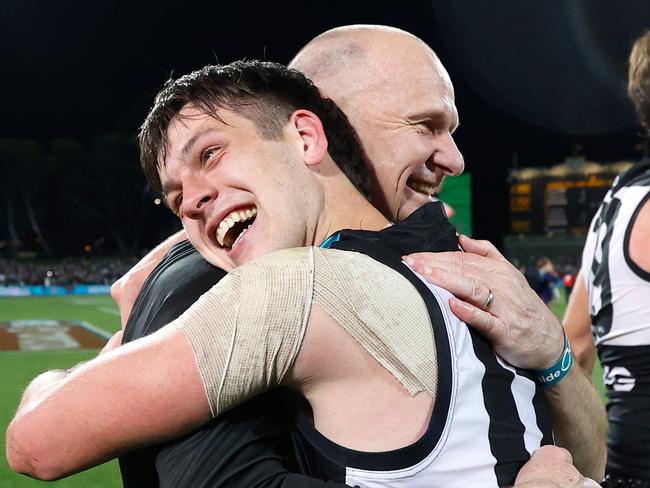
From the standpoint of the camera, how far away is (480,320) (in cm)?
135

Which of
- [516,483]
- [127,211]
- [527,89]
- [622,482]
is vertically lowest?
[127,211]

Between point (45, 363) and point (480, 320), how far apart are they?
12.3 meters

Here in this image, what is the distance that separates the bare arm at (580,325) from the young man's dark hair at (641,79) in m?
0.62

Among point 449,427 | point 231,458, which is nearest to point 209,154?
point 231,458

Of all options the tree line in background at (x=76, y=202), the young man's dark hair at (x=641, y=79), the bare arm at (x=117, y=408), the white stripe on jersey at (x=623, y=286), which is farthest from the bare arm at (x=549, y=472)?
the tree line in background at (x=76, y=202)

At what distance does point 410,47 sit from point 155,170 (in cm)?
73

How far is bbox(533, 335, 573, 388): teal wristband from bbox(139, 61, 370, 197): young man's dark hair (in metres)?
0.54

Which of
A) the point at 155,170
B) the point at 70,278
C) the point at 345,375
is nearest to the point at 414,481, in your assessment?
the point at 345,375

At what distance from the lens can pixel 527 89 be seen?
150 ft

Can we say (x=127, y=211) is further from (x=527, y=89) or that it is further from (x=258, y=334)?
(x=258, y=334)

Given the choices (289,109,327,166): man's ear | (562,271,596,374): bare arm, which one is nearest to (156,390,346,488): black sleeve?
(289,109,327,166): man's ear

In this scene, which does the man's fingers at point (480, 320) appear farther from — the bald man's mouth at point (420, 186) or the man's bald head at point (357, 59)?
the man's bald head at point (357, 59)

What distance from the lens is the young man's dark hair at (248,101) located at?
151 centimetres

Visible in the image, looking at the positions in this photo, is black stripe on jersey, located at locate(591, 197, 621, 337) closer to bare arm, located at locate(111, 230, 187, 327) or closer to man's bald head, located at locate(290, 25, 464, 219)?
man's bald head, located at locate(290, 25, 464, 219)
